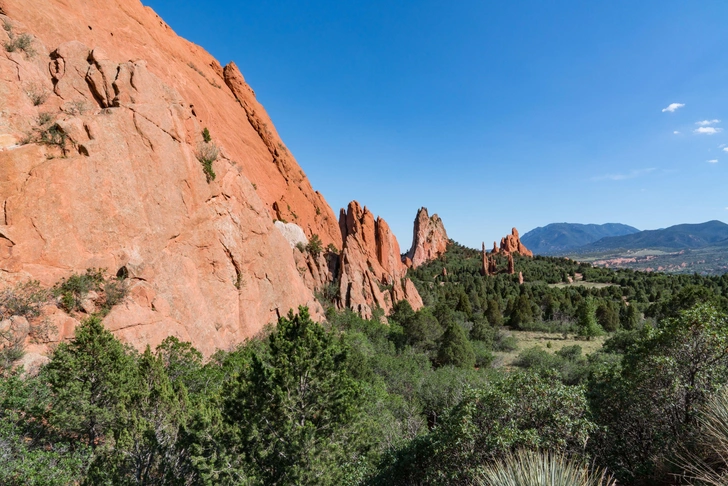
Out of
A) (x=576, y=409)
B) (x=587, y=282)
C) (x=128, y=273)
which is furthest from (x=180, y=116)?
(x=587, y=282)

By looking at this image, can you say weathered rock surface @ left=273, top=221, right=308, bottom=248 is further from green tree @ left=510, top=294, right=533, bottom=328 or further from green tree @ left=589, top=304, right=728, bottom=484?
green tree @ left=589, top=304, right=728, bottom=484

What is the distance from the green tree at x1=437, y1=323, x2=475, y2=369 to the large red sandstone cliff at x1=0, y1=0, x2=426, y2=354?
601 inches

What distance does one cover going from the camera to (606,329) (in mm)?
58438

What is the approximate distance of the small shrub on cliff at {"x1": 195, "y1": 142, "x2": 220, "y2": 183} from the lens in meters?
27.1

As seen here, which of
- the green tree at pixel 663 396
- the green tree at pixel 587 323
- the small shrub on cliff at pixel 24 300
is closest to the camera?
the green tree at pixel 663 396

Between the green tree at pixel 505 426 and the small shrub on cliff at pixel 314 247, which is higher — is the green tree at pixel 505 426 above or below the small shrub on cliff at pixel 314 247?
below

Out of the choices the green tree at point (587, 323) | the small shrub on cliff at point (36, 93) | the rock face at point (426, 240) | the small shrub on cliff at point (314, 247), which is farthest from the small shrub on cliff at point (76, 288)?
the rock face at point (426, 240)

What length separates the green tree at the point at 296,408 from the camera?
984cm

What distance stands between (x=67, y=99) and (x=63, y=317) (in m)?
15.2

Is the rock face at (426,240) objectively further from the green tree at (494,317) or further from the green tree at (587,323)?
the green tree at (587,323)

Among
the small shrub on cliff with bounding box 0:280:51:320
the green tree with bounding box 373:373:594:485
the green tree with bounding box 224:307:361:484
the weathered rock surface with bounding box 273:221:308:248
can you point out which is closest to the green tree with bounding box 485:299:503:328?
the weathered rock surface with bounding box 273:221:308:248

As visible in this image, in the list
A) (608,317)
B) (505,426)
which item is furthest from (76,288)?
(608,317)

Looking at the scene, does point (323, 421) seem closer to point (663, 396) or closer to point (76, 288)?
point (663, 396)

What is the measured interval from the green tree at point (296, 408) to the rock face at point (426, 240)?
394ft
